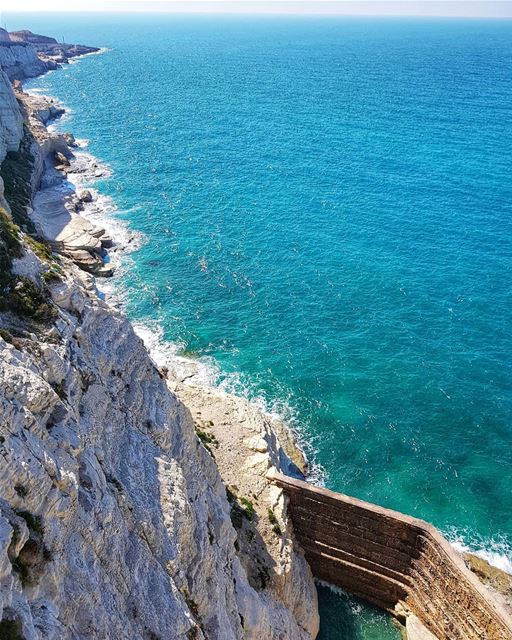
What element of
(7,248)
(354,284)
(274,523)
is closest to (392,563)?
(274,523)

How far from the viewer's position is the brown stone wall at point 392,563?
111 feet

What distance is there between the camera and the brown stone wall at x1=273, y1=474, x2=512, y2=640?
33.8m

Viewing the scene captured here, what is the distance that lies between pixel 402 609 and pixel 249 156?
106 meters

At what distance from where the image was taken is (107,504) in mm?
23234

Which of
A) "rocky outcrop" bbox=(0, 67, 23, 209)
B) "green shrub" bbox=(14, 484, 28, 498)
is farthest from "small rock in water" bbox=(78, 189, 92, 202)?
"green shrub" bbox=(14, 484, 28, 498)

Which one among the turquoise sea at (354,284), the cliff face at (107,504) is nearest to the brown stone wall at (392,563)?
the cliff face at (107,504)

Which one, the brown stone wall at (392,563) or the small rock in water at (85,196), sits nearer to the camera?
the brown stone wall at (392,563)

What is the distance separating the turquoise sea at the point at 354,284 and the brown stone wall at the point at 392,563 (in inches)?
97.3

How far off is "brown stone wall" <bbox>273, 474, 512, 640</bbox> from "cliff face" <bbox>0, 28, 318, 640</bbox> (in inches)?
84.7

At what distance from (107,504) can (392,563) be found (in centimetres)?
2541

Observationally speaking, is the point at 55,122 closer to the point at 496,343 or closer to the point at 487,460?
the point at 496,343

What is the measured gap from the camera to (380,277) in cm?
7712

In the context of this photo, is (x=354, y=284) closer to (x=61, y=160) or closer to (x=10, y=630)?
(x=10, y=630)

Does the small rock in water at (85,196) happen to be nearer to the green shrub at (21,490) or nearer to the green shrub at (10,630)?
the green shrub at (21,490)
